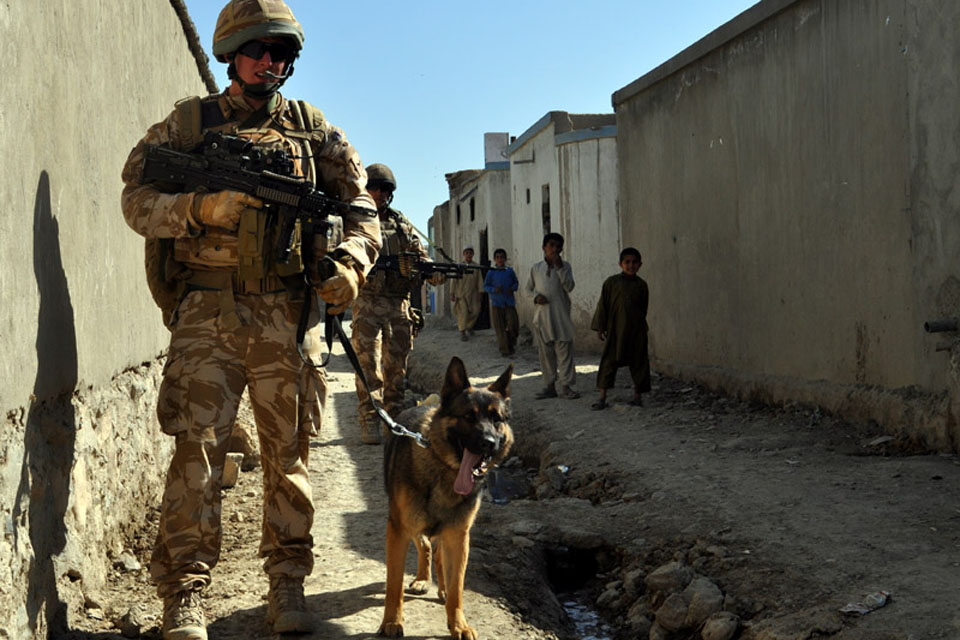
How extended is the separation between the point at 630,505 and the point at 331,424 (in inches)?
166

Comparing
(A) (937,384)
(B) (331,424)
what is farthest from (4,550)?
(B) (331,424)

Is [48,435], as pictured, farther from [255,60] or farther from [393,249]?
[393,249]

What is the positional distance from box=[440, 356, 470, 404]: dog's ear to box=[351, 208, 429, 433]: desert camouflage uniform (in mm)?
3970

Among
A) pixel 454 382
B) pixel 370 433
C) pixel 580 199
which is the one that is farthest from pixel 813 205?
pixel 580 199

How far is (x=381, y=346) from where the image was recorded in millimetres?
8273

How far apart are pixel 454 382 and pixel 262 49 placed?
4.57 ft

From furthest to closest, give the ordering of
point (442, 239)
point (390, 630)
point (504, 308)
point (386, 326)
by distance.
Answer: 1. point (442, 239)
2. point (504, 308)
3. point (386, 326)
4. point (390, 630)

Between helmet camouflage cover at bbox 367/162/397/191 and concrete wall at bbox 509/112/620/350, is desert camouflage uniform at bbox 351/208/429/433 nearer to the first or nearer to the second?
helmet camouflage cover at bbox 367/162/397/191

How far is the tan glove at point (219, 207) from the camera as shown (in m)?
3.28

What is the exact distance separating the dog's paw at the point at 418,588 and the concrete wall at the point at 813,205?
3.86 meters

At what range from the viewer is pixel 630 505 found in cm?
583

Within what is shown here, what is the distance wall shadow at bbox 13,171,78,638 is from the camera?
10.1 ft

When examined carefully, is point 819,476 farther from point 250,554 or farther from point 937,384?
point 250,554

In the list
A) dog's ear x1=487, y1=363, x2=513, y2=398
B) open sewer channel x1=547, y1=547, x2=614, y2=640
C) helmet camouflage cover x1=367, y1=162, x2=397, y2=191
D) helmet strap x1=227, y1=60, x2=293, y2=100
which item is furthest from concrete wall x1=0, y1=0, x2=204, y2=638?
helmet camouflage cover x1=367, y1=162, x2=397, y2=191
